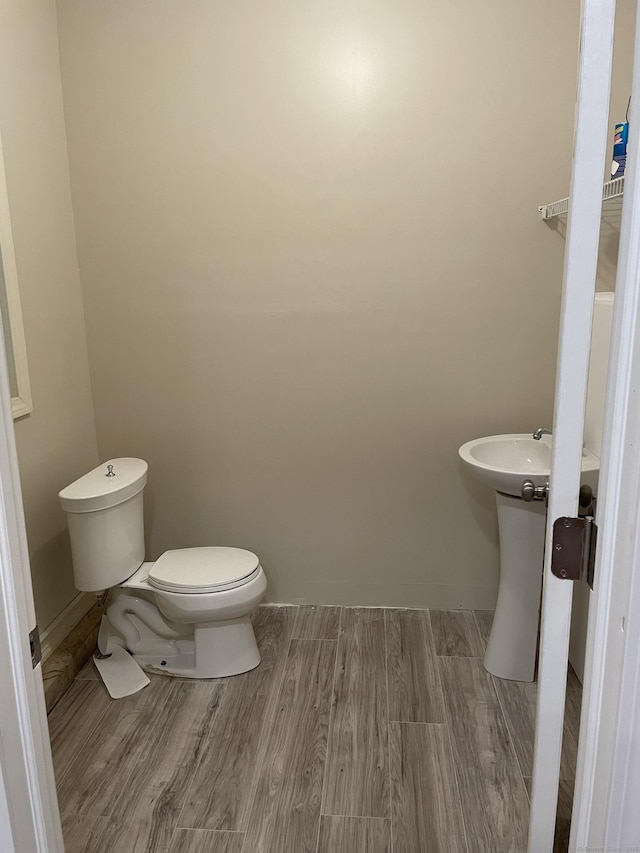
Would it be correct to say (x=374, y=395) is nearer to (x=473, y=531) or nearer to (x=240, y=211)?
(x=473, y=531)

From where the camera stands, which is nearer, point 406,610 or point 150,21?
point 150,21

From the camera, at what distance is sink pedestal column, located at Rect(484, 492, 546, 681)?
7.64ft

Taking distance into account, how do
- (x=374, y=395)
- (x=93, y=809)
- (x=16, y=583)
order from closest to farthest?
(x=16, y=583) < (x=93, y=809) < (x=374, y=395)

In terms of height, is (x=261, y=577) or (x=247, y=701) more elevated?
(x=261, y=577)

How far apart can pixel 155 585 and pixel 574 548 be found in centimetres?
183

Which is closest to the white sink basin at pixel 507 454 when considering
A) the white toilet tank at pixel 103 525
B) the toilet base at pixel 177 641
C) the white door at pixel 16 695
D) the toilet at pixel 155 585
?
the toilet at pixel 155 585

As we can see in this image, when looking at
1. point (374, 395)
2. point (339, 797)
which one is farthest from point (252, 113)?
point (339, 797)

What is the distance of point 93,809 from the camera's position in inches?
74.0

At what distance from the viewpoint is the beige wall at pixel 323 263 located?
2.50 metres

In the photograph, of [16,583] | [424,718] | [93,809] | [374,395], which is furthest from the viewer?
[374,395]

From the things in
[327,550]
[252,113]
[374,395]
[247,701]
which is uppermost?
[252,113]

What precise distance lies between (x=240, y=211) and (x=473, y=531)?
5.41 feet

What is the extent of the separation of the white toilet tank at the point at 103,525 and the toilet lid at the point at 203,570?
0.44 feet

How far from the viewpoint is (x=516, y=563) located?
2.37 metres
